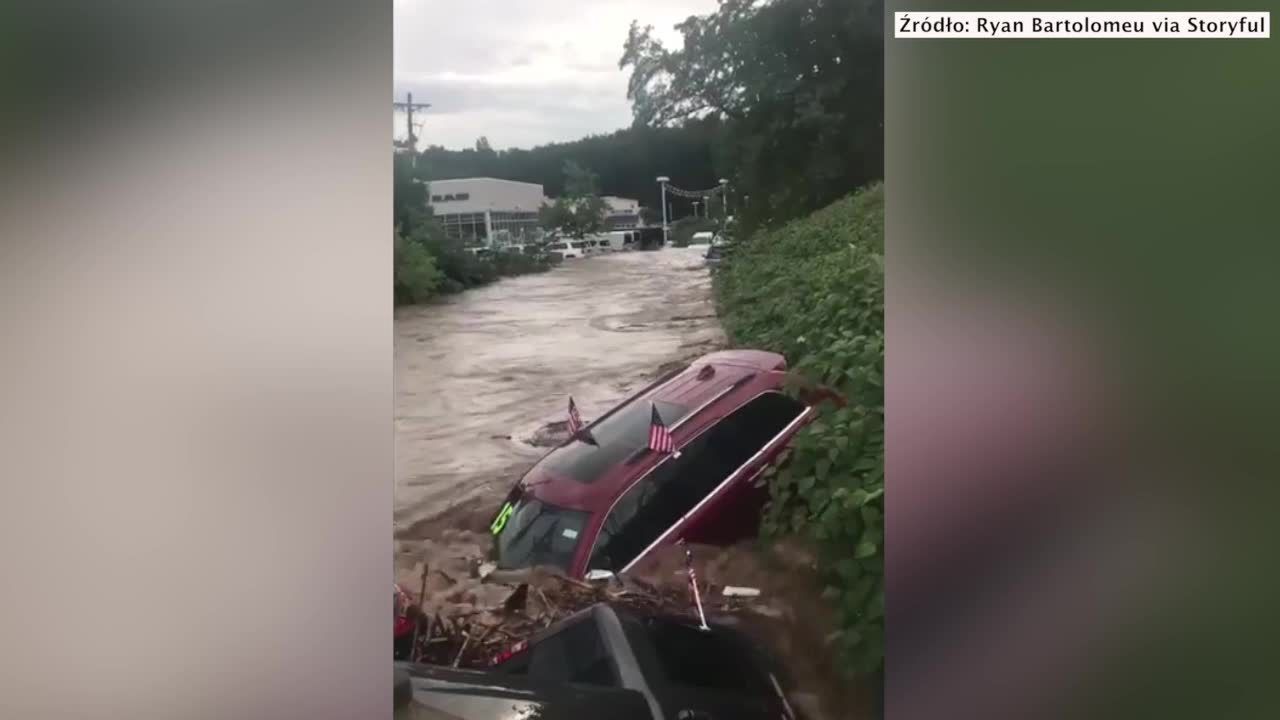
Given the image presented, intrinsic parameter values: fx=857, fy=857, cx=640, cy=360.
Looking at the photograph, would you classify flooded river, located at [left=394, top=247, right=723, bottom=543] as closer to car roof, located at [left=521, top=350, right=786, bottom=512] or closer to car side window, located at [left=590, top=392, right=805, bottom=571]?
car roof, located at [left=521, top=350, right=786, bottom=512]

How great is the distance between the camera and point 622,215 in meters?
2.55

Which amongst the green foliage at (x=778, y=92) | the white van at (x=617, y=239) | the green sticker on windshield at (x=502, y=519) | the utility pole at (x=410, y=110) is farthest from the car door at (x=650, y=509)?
the utility pole at (x=410, y=110)

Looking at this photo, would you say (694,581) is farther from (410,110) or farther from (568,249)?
(410,110)

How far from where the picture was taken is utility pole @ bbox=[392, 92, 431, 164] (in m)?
2.42

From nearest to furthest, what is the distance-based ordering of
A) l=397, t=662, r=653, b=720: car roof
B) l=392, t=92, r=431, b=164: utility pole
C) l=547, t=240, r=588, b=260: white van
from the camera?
l=397, t=662, r=653, b=720: car roof < l=392, t=92, r=431, b=164: utility pole < l=547, t=240, r=588, b=260: white van

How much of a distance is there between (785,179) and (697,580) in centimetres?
116

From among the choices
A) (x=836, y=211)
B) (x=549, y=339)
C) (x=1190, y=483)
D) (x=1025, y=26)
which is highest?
(x=1025, y=26)

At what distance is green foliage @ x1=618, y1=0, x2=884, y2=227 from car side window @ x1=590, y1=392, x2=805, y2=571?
0.55 m

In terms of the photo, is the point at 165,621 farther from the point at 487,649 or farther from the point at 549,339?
the point at 549,339

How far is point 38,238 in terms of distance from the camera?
2.45 metres

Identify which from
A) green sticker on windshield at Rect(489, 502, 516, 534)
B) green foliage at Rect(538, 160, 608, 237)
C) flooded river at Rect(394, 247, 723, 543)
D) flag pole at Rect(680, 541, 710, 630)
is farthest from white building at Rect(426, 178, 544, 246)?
flag pole at Rect(680, 541, 710, 630)

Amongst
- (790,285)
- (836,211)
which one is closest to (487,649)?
(790,285)

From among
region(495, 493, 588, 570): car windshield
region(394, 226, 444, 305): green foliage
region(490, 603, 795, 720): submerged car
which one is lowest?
region(490, 603, 795, 720): submerged car

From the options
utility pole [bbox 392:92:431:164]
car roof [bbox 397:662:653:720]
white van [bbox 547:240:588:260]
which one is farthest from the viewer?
white van [bbox 547:240:588:260]
